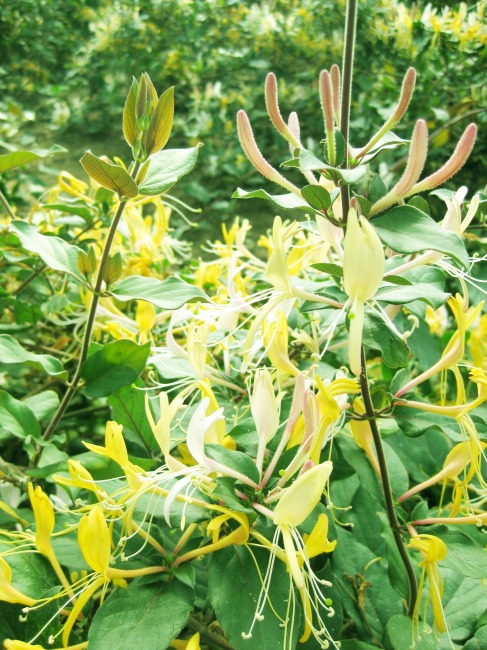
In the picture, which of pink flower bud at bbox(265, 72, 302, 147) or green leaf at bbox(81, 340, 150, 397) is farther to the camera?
green leaf at bbox(81, 340, 150, 397)

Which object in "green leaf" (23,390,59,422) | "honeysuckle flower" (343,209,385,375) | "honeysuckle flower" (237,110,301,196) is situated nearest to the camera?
"honeysuckle flower" (343,209,385,375)

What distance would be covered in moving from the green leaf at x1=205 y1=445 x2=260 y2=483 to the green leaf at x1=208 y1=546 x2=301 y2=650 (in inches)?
2.5

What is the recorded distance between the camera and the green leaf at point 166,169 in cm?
62

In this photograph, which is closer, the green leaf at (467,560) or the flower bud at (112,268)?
the green leaf at (467,560)

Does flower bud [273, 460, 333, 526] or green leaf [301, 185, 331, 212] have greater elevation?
green leaf [301, 185, 331, 212]

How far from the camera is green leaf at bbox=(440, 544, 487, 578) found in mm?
526

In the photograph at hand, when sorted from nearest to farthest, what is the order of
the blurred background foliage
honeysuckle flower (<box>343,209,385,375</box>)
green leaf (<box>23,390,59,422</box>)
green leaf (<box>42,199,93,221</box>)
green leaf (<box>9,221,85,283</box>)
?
1. honeysuckle flower (<box>343,209,385,375</box>)
2. green leaf (<box>9,221,85,283</box>)
3. green leaf (<box>23,390,59,422</box>)
4. green leaf (<box>42,199,93,221</box>)
5. the blurred background foliage

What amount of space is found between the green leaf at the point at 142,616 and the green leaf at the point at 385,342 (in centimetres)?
25

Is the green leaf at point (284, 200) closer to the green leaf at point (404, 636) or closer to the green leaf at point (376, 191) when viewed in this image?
the green leaf at point (376, 191)

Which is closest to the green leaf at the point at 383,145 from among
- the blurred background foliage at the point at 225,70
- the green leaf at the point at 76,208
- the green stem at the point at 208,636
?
the green stem at the point at 208,636

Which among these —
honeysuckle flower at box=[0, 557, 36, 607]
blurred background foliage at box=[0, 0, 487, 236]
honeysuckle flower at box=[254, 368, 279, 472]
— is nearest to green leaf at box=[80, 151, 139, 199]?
honeysuckle flower at box=[254, 368, 279, 472]

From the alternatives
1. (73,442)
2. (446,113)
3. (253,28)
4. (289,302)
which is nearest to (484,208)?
(289,302)

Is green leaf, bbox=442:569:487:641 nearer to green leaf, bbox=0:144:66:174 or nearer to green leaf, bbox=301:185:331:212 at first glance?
green leaf, bbox=301:185:331:212

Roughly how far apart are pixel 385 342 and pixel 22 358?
1.28 feet
